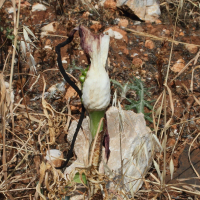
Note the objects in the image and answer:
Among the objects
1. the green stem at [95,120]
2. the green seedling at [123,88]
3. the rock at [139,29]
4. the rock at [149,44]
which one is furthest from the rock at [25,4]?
the green stem at [95,120]

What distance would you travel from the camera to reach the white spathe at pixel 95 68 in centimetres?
67

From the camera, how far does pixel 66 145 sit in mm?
1428

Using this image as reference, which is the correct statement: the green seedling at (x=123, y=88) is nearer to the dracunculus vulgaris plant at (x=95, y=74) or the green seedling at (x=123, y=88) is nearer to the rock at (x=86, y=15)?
the dracunculus vulgaris plant at (x=95, y=74)

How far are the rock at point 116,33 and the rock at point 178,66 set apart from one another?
1.28ft

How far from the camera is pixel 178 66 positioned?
1857mm

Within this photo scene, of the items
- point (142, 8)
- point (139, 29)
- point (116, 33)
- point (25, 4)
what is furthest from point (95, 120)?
point (25, 4)

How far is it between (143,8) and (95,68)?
5.31 ft

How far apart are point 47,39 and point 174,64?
886 millimetres

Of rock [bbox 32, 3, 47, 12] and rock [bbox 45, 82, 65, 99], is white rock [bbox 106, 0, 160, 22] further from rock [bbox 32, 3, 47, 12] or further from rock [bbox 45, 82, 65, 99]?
rock [bbox 45, 82, 65, 99]

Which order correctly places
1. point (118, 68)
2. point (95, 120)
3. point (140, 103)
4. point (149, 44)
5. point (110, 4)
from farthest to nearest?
point (110, 4), point (149, 44), point (118, 68), point (140, 103), point (95, 120)

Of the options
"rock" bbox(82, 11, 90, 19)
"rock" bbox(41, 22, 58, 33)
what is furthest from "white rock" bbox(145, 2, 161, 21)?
"rock" bbox(41, 22, 58, 33)

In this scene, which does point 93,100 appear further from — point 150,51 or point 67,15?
point 67,15

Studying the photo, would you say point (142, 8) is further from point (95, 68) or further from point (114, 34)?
point (95, 68)

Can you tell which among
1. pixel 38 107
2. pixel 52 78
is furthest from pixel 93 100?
pixel 52 78
